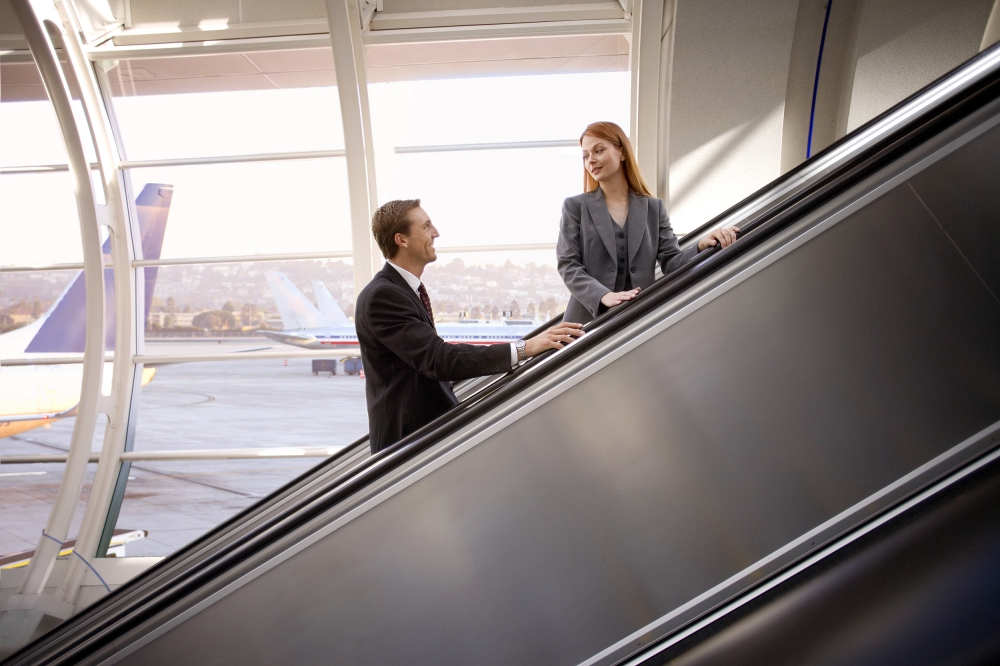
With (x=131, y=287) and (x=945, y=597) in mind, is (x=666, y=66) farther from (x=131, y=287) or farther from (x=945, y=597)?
(x=131, y=287)

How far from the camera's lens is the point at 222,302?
6.05m

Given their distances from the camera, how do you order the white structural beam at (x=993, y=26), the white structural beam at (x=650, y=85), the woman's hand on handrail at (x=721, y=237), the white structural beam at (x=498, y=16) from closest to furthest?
the woman's hand on handrail at (x=721, y=237)
the white structural beam at (x=993, y=26)
the white structural beam at (x=650, y=85)
the white structural beam at (x=498, y=16)

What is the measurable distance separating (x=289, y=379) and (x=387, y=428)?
14.3 feet

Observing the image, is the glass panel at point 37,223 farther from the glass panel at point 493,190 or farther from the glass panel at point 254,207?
the glass panel at point 493,190

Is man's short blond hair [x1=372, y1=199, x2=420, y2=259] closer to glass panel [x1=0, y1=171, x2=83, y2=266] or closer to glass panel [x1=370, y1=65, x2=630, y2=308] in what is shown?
glass panel [x1=370, y1=65, x2=630, y2=308]

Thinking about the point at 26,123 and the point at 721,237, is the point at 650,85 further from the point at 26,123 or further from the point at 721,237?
the point at 26,123

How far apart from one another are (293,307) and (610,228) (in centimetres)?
422

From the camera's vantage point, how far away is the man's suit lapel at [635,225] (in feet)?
9.30

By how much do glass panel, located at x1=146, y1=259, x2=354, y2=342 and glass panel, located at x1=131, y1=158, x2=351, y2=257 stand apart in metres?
0.20

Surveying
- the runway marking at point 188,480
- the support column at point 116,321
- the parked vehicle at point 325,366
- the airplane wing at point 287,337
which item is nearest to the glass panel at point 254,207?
the support column at point 116,321

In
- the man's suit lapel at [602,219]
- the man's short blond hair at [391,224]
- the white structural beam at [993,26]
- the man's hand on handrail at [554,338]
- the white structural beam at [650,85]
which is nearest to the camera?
the man's hand on handrail at [554,338]

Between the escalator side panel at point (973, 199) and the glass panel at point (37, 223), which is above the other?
the glass panel at point (37, 223)

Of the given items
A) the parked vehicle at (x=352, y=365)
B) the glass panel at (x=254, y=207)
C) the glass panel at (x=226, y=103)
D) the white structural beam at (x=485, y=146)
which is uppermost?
the glass panel at (x=226, y=103)

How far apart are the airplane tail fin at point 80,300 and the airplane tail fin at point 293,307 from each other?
40.4 inches
